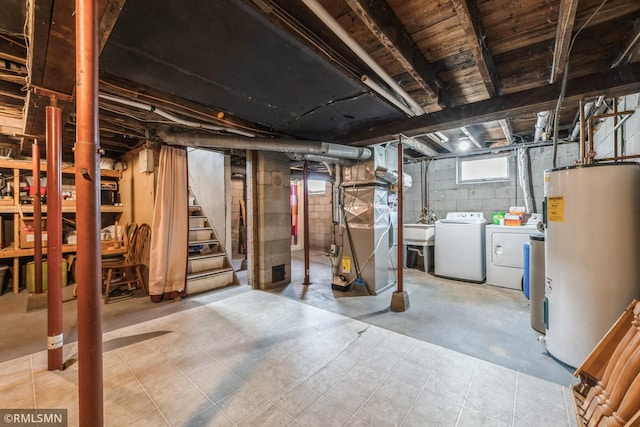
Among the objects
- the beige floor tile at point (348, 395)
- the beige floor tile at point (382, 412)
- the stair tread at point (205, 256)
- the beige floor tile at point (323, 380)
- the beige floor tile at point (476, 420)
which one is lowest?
the beige floor tile at point (476, 420)

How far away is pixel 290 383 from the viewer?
170cm

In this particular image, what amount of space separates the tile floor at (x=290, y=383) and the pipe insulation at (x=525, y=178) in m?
3.41

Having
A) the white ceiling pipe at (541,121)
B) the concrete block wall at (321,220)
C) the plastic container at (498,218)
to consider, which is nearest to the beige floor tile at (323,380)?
the white ceiling pipe at (541,121)

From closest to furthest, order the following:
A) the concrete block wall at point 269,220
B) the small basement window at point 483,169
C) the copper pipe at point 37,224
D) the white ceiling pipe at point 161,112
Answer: the white ceiling pipe at point 161,112 < the copper pipe at point 37,224 < the concrete block wall at point 269,220 < the small basement window at point 483,169

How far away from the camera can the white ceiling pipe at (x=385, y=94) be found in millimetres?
2064

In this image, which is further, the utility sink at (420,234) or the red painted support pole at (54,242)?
the utility sink at (420,234)

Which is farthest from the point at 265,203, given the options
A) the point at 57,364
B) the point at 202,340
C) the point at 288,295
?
the point at 57,364

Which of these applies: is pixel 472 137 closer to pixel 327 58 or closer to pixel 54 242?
pixel 327 58

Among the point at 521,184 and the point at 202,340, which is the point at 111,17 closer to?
the point at 202,340

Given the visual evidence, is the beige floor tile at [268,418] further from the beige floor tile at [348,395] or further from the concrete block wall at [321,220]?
the concrete block wall at [321,220]

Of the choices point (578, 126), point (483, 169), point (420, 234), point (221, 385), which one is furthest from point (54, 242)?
point (483, 169)

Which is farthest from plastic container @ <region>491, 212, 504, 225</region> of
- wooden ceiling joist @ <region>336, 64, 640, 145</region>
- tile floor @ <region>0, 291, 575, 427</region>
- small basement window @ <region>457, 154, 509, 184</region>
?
tile floor @ <region>0, 291, 575, 427</region>

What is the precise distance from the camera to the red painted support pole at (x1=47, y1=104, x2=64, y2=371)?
5.88 ft

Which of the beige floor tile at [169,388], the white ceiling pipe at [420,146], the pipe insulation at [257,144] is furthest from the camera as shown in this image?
the white ceiling pipe at [420,146]
